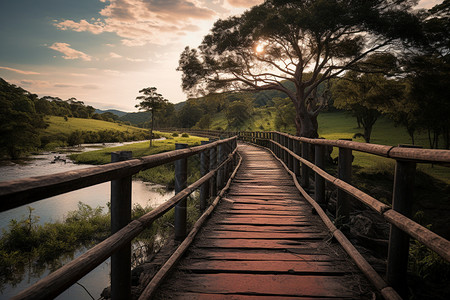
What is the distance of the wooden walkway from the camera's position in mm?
2188

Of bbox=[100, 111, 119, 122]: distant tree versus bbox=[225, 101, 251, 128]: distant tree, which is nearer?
bbox=[225, 101, 251, 128]: distant tree

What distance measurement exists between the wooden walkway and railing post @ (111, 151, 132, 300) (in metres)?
0.39

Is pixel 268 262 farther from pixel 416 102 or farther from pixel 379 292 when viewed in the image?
pixel 416 102

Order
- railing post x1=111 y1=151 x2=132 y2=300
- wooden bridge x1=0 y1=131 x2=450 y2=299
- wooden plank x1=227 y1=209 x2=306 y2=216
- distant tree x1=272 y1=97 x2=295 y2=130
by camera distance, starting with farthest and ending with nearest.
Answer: distant tree x1=272 y1=97 x2=295 y2=130 < wooden plank x1=227 y1=209 x2=306 y2=216 < railing post x1=111 y1=151 x2=132 y2=300 < wooden bridge x1=0 y1=131 x2=450 y2=299

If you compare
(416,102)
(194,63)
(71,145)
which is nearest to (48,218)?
(194,63)

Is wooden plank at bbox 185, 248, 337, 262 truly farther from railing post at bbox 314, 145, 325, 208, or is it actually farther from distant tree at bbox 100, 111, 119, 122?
distant tree at bbox 100, 111, 119, 122

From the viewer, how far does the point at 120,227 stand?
5.92 feet

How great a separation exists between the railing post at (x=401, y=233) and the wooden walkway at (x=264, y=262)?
247mm

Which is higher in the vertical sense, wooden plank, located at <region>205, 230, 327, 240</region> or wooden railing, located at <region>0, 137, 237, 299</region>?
wooden railing, located at <region>0, 137, 237, 299</region>

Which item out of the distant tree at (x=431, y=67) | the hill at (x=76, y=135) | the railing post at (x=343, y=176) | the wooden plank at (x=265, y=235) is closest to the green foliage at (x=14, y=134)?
the hill at (x=76, y=135)

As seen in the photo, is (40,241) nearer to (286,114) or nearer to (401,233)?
(401,233)

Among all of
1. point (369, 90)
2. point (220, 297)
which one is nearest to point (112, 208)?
point (220, 297)

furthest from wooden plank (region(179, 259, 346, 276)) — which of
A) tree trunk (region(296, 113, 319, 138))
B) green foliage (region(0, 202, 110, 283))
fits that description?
tree trunk (region(296, 113, 319, 138))

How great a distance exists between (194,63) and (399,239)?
1859 cm
